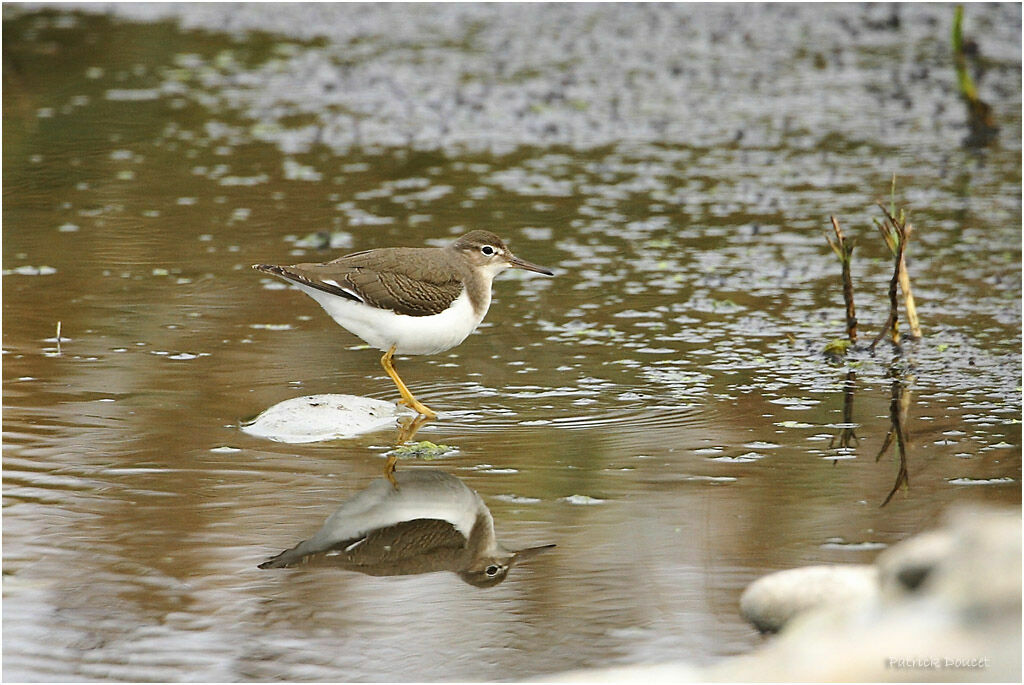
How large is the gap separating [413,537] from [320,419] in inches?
61.9

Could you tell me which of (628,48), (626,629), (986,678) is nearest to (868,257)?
(626,629)

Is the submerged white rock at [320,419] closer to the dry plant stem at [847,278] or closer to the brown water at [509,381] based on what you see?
the brown water at [509,381]

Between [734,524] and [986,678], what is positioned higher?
[986,678]

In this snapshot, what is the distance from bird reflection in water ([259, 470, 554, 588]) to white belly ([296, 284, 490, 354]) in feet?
4.26

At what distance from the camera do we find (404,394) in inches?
331

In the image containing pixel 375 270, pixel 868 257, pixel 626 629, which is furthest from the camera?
pixel 868 257

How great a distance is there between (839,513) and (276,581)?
2.63 meters

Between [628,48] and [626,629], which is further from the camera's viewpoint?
[628,48]

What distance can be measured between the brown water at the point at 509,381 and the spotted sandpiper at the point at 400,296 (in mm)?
411

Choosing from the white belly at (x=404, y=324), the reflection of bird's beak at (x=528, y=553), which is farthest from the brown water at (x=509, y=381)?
the white belly at (x=404, y=324)

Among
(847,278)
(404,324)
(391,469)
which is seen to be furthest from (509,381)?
(847,278)

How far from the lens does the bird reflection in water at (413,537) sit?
633cm

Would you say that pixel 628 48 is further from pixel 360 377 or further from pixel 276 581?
pixel 276 581

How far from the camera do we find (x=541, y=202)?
13.7 metres
